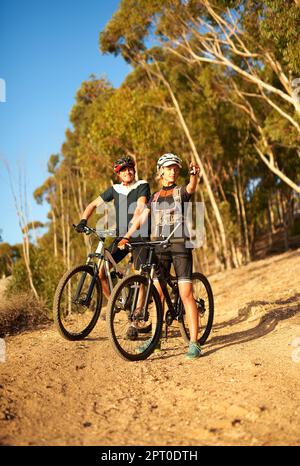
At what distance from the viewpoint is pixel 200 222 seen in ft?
79.6

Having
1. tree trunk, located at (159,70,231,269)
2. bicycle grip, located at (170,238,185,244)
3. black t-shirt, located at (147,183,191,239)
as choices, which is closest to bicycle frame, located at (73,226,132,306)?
black t-shirt, located at (147,183,191,239)

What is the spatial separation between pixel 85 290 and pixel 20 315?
7.56 ft

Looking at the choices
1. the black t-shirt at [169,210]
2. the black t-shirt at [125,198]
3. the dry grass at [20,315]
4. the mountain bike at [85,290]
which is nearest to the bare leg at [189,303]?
the black t-shirt at [169,210]

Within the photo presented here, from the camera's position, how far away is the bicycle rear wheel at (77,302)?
16.4 ft

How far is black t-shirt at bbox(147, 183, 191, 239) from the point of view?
195 inches

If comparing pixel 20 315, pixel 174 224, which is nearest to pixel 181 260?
pixel 174 224

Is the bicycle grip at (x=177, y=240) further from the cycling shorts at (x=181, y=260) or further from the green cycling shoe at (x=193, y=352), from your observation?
the green cycling shoe at (x=193, y=352)

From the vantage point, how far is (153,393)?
12.1ft

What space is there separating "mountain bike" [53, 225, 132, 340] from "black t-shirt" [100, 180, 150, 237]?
263 mm

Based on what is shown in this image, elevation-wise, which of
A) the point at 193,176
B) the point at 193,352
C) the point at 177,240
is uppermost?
the point at 193,176

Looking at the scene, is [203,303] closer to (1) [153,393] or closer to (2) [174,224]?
(2) [174,224]

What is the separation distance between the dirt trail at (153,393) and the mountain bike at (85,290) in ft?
0.74
